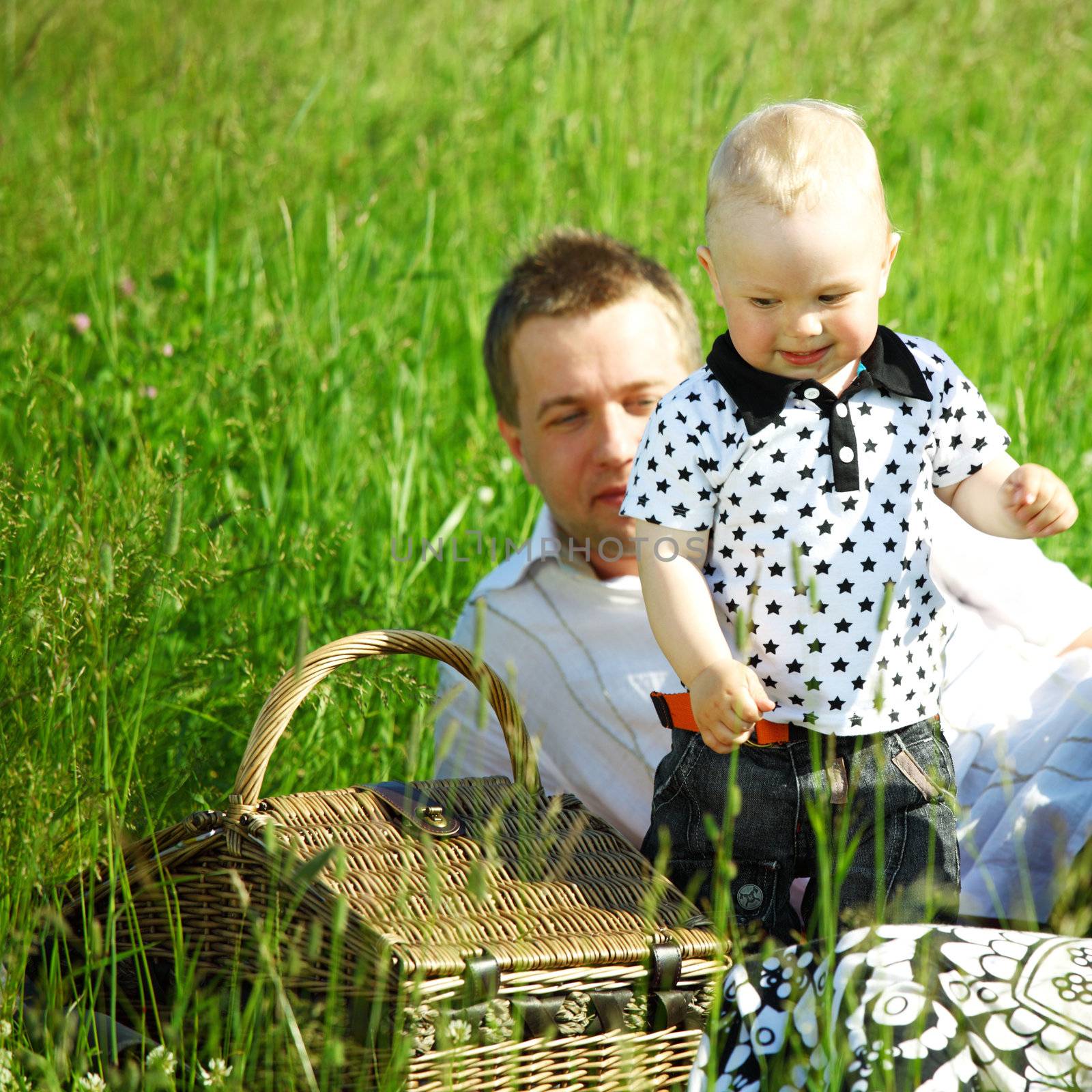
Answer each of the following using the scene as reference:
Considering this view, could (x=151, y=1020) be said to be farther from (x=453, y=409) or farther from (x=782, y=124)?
(x=453, y=409)

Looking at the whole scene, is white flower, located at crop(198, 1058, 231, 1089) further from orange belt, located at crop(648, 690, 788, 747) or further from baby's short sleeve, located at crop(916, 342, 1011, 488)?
baby's short sleeve, located at crop(916, 342, 1011, 488)

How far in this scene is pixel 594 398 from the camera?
2523 millimetres

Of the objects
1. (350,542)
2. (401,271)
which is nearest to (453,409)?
(401,271)

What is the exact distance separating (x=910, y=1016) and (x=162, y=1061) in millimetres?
793

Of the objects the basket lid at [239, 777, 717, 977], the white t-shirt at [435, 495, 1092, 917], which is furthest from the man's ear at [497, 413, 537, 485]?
the basket lid at [239, 777, 717, 977]

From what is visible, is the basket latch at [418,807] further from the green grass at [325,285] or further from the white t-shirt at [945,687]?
the white t-shirt at [945,687]

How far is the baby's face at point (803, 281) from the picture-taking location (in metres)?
1.58

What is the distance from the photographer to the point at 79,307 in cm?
362

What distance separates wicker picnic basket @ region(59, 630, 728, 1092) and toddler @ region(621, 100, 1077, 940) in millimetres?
247

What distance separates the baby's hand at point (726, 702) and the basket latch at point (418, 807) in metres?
0.38

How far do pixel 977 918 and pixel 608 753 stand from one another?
69 cm

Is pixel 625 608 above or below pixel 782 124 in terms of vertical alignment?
below

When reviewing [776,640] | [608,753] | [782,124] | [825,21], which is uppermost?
[825,21]

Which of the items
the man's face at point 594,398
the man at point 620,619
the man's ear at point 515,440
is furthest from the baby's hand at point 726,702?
the man's ear at point 515,440
